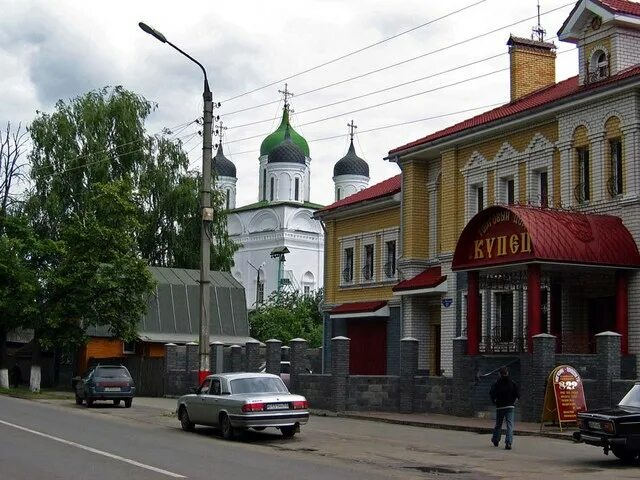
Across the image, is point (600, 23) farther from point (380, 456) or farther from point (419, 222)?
point (380, 456)

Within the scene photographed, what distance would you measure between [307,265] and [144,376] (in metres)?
43.5

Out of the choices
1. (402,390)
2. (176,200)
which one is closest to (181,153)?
(176,200)

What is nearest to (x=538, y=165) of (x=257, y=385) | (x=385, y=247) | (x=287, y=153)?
(x=385, y=247)

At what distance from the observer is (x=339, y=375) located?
29359mm

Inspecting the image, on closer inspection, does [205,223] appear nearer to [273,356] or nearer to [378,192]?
[273,356]

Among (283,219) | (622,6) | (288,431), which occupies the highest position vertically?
(283,219)

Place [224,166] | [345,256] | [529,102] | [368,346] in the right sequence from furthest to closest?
[224,166] < [345,256] < [368,346] < [529,102]

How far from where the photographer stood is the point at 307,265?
84.2m

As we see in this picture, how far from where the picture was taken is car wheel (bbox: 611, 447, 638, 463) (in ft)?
52.0

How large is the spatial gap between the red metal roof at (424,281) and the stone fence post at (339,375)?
15.6ft

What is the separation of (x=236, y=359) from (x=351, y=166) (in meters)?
50.5

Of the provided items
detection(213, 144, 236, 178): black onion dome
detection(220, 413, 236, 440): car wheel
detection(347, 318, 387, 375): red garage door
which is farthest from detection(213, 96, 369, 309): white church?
detection(220, 413, 236, 440): car wheel

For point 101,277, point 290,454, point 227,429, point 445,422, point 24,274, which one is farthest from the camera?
point 24,274

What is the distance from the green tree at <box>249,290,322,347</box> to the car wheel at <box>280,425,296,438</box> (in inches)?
1492
